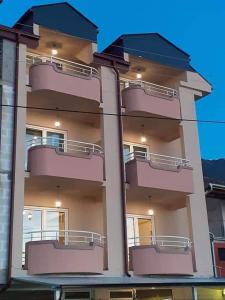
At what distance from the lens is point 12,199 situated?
17.0m

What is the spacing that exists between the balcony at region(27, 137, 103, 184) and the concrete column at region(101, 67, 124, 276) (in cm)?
54

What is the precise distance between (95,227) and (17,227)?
13.3 feet

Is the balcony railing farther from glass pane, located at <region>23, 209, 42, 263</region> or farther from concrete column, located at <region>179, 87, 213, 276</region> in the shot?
concrete column, located at <region>179, 87, 213, 276</region>

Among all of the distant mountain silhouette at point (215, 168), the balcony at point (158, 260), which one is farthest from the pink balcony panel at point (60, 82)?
the distant mountain silhouette at point (215, 168)

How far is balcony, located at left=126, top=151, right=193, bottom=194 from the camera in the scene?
19.9 metres

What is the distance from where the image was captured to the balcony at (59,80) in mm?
19125

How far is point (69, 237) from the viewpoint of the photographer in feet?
62.6

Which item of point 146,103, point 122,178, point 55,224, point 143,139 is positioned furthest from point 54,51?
point 55,224

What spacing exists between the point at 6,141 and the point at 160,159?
299 inches

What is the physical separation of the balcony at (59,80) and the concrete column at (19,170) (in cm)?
49

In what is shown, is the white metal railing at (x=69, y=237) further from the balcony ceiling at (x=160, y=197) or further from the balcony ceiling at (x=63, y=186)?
the balcony ceiling at (x=160, y=197)

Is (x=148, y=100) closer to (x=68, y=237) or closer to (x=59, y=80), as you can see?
(x=59, y=80)

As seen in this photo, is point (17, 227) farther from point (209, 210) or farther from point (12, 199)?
point (209, 210)

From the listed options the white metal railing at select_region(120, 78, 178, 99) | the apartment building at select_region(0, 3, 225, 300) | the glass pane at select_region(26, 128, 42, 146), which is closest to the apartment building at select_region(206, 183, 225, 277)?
the apartment building at select_region(0, 3, 225, 300)
